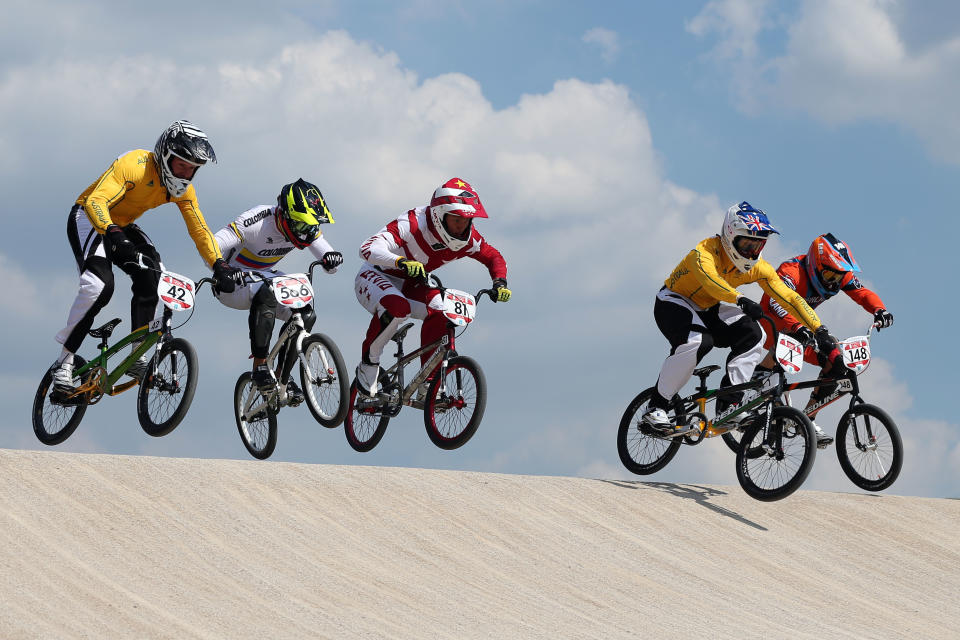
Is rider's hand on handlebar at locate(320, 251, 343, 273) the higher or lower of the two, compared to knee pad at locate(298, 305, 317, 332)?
higher

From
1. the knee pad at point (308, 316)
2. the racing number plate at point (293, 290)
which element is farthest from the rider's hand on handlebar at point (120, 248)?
the knee pad at point (308, 316)

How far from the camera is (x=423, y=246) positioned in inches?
474

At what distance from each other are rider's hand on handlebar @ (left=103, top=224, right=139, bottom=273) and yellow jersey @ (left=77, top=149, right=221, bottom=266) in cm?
31

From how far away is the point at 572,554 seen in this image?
33.8 ft

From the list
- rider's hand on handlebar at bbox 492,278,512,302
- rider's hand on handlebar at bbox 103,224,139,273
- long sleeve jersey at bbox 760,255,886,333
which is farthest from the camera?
long sleeve jersey at bbox 760,255,886,333

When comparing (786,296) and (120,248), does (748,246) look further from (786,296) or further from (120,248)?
(120,248)

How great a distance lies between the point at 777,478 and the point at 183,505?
5.97 meters

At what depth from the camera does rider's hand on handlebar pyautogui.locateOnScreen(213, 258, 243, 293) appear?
34.7 feet

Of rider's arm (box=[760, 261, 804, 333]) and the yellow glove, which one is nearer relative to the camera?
the yellow glove

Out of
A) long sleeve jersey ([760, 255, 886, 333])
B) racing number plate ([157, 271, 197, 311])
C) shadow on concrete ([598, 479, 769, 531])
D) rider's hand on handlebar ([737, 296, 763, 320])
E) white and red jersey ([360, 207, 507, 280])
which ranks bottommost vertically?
shadow on concrete ([598, 479, 769, 531])

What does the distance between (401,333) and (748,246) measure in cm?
384

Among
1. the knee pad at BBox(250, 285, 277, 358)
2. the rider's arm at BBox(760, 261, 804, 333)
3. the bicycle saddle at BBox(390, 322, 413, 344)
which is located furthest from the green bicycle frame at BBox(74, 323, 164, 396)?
the rider's arm at BBox(760, 261, 804, 333)

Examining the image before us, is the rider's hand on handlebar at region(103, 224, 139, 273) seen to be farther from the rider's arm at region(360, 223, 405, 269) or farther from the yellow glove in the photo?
the yellow glove

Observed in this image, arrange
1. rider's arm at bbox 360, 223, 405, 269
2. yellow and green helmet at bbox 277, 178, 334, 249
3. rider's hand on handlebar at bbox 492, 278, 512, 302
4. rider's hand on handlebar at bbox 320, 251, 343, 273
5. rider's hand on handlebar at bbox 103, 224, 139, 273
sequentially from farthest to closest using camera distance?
rider's hand on handlebar at bbox 492, 278, 512, 302, rider's hand on handlebar at bbox 320, 251, 343, 273, rider's arm at bbox 360, 223, 405, 269, yellow and green helmet at bbox 277, 178, 334, 249, rider's hand on handlebar at bbox 103, 224, 139, 273
